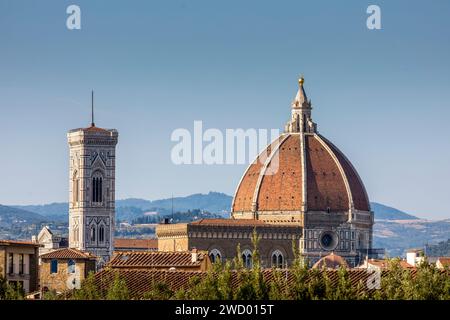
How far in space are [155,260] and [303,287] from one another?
29061 mm

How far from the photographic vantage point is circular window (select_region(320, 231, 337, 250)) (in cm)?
17012

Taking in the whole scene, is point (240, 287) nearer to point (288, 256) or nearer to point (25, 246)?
point (25, 246)

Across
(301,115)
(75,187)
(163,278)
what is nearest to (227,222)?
(301,115)

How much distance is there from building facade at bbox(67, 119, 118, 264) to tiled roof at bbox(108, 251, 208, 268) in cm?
9971

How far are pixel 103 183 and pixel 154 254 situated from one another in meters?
104

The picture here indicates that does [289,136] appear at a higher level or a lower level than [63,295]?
higher

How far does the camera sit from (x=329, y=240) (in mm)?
Result: 171000

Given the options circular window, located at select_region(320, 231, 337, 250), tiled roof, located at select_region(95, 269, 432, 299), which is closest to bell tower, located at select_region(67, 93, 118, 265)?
circular window, located at select_region(320, 231, 337, 250)

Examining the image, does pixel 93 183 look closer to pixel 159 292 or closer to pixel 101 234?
pixel 101 234

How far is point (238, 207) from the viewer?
176500mm

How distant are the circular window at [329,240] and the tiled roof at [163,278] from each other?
343ft

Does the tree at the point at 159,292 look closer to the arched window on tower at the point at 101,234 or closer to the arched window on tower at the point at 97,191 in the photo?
the arched window on tower at the point at 101,234
